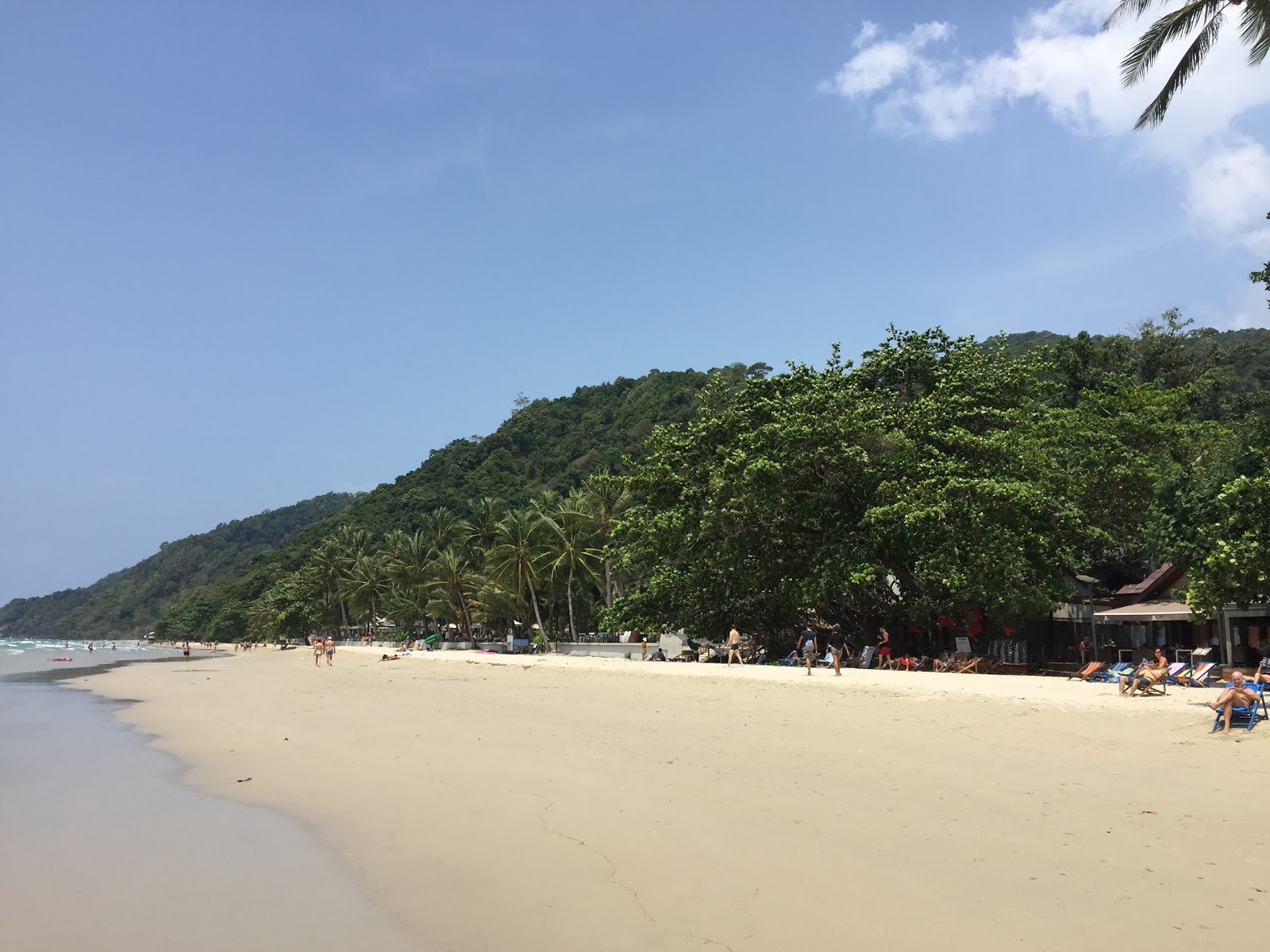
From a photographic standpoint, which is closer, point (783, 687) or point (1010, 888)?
point (1010, 888)

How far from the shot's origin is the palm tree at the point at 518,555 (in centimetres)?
4256

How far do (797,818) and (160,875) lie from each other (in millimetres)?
5082

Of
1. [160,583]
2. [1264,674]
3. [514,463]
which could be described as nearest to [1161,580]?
[1264,674]

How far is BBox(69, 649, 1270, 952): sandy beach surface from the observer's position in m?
5.13

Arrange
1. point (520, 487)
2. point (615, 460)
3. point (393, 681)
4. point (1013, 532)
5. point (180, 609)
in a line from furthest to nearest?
point (180, 609) < point (520, 487) < point (615, 460) < point (393, 681) < point (1013, 532)

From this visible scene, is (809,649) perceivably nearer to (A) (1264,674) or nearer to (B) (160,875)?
(A) (1264,674)

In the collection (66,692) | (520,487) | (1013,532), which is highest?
(520,487)

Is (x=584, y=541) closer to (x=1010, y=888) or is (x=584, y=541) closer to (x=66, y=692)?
(x=66, y=692)

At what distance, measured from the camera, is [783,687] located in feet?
57.3

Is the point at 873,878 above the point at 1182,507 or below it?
below

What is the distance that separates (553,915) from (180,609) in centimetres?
14117

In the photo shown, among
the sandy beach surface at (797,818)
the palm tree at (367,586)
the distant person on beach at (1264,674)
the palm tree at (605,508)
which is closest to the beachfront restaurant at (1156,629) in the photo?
the distant person on beach at (1264,674)

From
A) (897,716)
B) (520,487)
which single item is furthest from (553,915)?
(520,487)

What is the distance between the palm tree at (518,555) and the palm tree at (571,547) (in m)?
0.76
